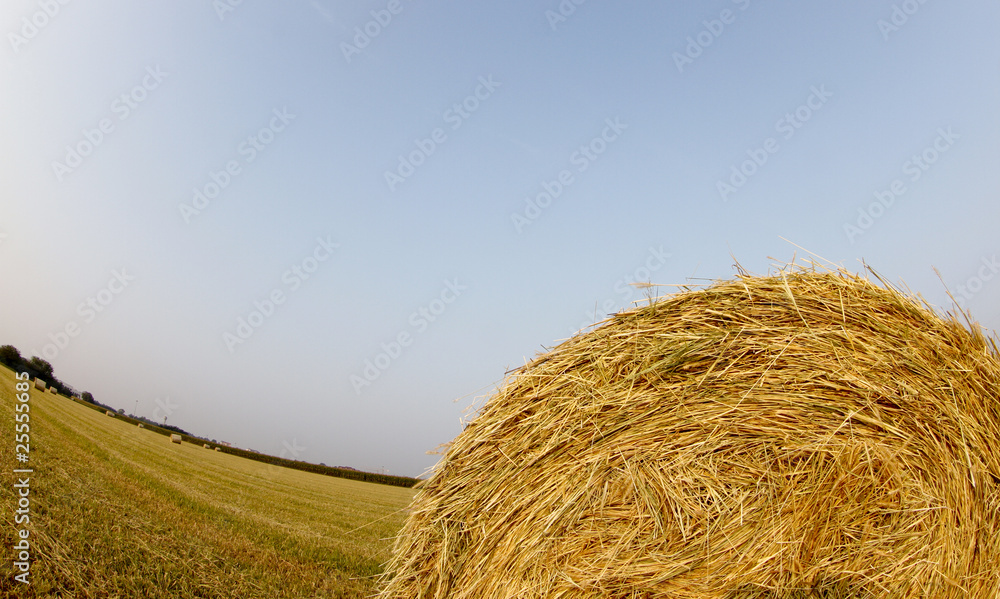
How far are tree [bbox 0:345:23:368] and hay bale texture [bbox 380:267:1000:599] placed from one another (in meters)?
24.9

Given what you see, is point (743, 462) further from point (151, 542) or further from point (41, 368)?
point (41, 368)

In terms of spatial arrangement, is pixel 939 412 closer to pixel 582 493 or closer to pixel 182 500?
pixel 582 493

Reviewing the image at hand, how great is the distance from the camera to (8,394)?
998cm

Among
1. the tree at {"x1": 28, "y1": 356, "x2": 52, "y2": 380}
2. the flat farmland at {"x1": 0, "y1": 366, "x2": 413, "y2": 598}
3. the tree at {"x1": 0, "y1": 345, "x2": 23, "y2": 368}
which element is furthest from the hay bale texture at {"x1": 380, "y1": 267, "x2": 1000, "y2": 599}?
the tree at {"x1": 28, "y1": 356, "x2": 52, "y2": 380}

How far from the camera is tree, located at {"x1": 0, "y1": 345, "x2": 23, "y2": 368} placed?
20184 millimetres

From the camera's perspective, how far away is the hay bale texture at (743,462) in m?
2.51

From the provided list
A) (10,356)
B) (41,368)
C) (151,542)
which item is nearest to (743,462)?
(151,542)

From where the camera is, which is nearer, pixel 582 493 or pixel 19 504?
pixel 582 493

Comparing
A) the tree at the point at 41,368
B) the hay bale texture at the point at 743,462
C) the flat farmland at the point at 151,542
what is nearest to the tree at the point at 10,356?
the tree at the point at 41,368

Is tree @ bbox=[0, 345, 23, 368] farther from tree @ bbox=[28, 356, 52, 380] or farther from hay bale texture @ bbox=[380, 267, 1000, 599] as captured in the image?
hay bale texture @ bbox=[380, 267, 1000, 599]

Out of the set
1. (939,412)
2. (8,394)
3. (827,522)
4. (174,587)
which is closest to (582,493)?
(827,522)

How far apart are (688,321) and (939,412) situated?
1.23 m

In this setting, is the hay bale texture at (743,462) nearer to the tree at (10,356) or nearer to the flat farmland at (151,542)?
the flat farmland at (151,542)

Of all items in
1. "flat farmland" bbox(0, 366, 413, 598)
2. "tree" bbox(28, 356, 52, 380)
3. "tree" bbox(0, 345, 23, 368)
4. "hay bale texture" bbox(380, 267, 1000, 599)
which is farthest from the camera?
"tree" bbox(28, 356, 52, 380)
